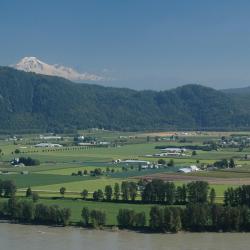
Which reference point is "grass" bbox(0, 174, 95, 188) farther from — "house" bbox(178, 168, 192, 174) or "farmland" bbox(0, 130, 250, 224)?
"house" bbox(178, 168, 192, 174)

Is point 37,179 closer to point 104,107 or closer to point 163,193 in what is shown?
point 163,193

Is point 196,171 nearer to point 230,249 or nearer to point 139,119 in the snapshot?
point 230,249

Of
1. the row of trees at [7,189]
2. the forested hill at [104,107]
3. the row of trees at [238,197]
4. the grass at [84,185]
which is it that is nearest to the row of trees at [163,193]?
the row of trees at [238,197]

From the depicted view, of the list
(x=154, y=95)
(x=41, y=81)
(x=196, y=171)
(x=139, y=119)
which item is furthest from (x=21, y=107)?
(x=196, y=171)

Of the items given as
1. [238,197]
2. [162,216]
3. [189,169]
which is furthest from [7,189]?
[189,169]

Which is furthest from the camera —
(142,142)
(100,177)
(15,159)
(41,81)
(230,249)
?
(41,81)
